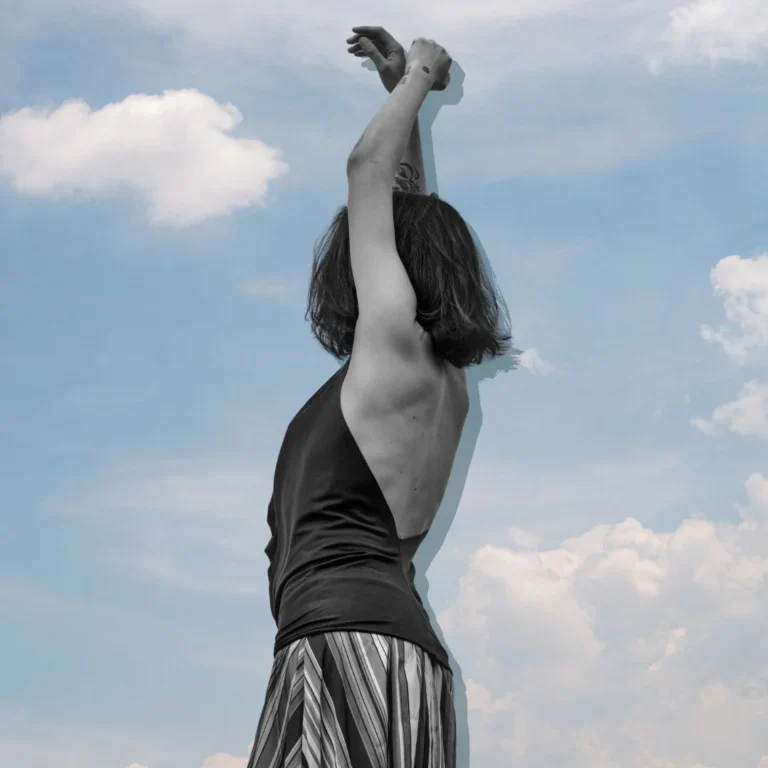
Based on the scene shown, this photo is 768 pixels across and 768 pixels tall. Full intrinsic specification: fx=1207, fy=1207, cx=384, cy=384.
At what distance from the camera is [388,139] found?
2.62 meters

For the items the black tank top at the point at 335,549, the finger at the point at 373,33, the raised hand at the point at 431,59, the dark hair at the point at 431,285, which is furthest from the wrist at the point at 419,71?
the black tank top at the point at 335,549

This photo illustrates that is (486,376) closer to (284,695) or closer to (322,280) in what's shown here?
(322,280)

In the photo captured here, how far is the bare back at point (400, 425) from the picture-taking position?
2.48 metres

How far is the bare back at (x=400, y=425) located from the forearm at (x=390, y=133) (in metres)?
0.40

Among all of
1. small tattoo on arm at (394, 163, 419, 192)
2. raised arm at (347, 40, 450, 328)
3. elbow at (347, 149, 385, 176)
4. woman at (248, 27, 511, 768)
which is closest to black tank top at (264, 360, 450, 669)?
woman at (248, 27, 511, 768)

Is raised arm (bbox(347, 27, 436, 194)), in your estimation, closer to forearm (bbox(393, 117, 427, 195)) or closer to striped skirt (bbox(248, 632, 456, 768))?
forearm (bbox(393, 117, 427, 195))

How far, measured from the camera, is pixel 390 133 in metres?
2.63

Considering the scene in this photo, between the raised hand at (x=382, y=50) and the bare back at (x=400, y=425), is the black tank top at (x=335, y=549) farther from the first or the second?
the raised hand at (x=382, y=50)

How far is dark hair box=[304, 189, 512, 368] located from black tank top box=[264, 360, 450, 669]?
22cm

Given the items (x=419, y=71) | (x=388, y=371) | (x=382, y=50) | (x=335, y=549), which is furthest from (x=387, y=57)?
(x=335, y=549)

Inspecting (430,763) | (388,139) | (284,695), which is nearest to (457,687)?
(430,763)

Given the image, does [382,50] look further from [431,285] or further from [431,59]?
[431,285]

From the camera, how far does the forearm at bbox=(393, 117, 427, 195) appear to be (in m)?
3.09

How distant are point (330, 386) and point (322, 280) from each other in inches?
12.0
